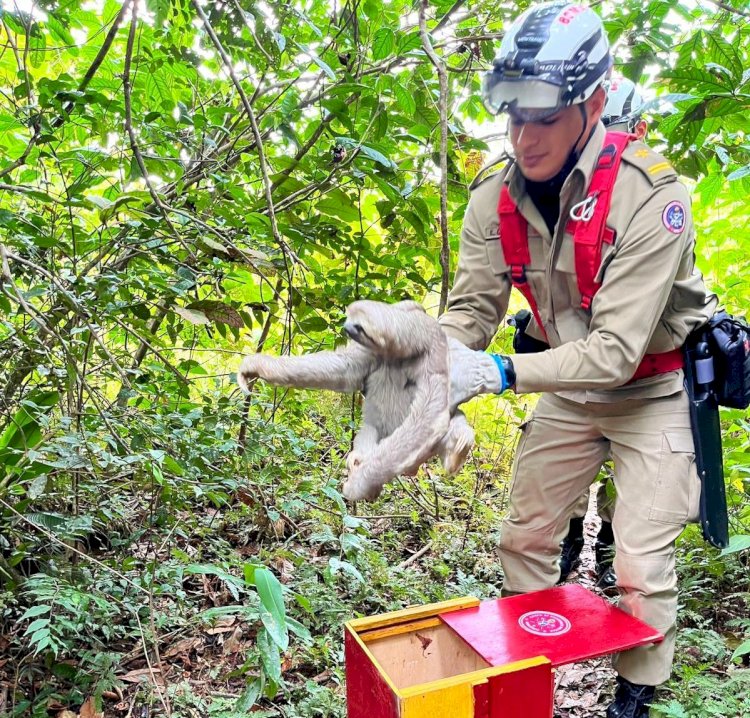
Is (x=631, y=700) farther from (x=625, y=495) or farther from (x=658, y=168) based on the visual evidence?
(x=658, y=168)

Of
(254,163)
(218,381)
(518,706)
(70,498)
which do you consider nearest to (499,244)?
(254,163)

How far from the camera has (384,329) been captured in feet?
5.06

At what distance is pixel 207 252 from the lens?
2.44m

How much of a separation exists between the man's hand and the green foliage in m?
0.78

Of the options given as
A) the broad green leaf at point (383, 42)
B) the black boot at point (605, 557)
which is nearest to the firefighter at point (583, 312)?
the broad green leaf at point (383, 42)

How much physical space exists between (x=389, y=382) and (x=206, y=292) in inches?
90.1

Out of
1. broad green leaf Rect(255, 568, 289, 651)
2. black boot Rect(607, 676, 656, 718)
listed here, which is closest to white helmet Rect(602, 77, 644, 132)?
black boot Rect(607, 676, 656, 718)

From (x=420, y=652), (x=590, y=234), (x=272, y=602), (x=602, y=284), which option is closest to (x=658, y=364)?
(x=602, y=284)

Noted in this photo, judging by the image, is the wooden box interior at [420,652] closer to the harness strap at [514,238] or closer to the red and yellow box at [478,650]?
the red and yellow box at [478,650]

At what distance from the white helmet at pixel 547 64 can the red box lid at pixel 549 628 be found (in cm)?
164

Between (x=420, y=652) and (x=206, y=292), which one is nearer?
(x=420, y=652)

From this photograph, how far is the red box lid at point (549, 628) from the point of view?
1959 mm

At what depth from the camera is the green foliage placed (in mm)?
2354

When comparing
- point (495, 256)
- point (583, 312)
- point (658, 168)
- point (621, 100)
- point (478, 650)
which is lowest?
point (478, 650)
